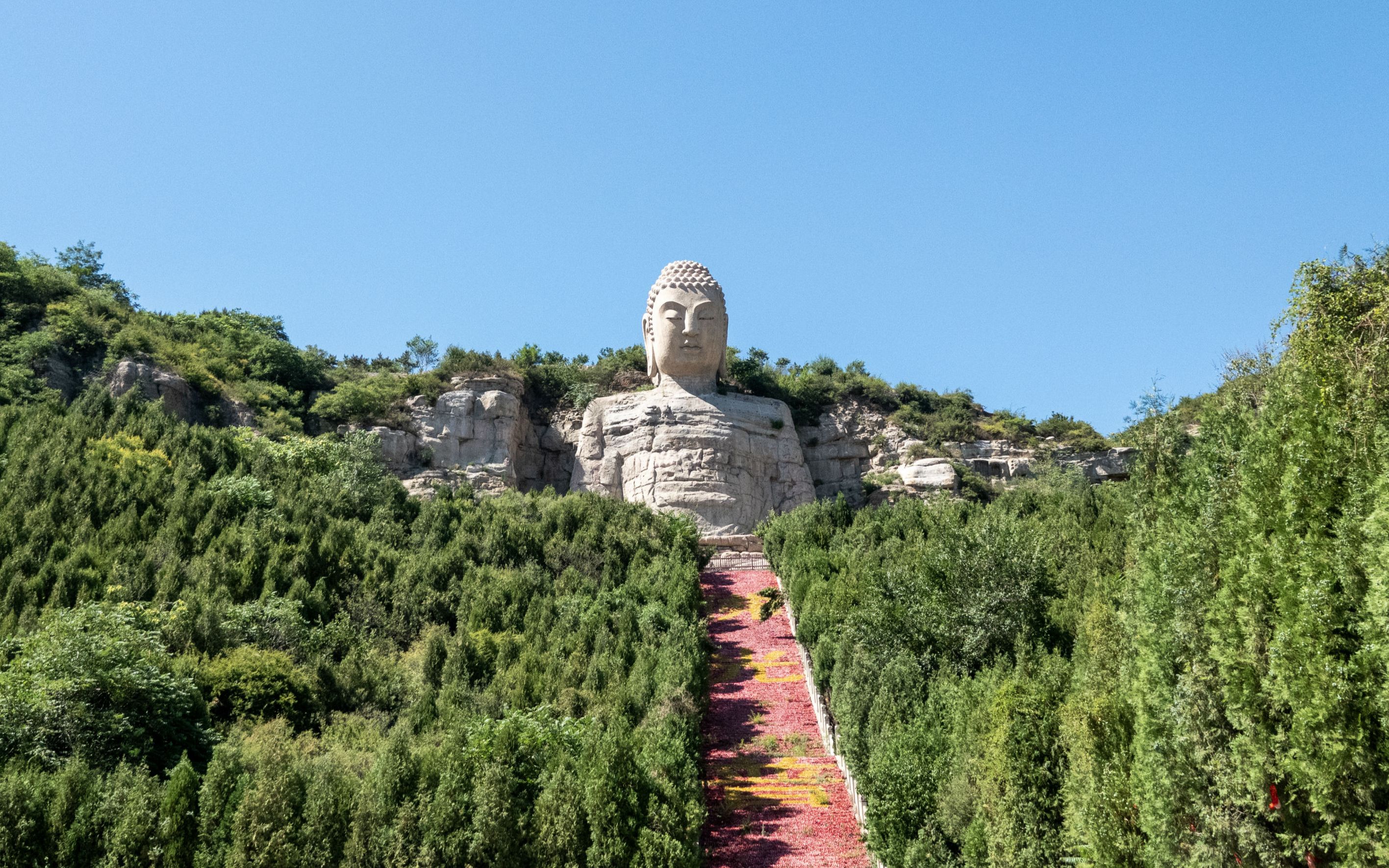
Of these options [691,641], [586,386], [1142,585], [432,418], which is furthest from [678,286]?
[1142,585]

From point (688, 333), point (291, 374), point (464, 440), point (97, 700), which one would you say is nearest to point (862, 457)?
point (688, 333)

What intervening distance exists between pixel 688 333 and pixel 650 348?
148cm

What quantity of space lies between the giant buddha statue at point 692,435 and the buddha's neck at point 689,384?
0.08 feet

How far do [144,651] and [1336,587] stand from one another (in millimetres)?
13309

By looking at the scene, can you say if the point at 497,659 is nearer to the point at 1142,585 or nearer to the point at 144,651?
the point at 144,651

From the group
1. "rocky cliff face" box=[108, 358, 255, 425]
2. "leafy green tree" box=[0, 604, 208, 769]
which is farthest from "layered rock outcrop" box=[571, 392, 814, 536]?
"leafy green tree" box=[0, 604, 208, 769]

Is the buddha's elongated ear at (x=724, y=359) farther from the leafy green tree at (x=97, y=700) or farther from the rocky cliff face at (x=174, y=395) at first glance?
the leafy green tree at (x=97, y=700)

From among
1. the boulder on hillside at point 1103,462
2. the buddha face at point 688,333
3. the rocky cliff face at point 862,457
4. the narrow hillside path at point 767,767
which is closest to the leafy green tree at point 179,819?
Answer: the narrow hillside path at point 767,767

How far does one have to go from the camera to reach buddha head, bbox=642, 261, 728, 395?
29.8 m

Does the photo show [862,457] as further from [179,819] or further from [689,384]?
[179,819]

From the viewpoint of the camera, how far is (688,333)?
29.6m

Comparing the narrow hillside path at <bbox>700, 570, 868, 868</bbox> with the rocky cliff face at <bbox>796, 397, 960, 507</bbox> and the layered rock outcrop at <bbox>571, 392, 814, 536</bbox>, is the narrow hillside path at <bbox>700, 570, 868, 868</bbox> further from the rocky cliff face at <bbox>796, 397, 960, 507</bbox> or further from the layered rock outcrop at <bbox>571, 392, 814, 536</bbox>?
the rocky cliff face at <bbox>796, 397, 960, 507</bbox>

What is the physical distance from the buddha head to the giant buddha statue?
23mm

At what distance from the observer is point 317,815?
40.1ft
